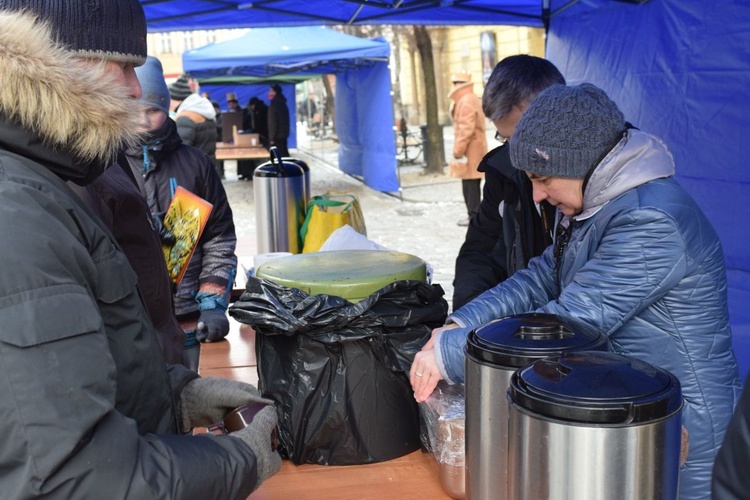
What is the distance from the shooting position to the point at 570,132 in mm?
1720

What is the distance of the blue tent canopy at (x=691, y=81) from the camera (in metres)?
3.45

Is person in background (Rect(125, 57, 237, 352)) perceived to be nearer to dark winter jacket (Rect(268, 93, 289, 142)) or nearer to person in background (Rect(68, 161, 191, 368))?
person in background (Rect(68, 161, 191, 368))

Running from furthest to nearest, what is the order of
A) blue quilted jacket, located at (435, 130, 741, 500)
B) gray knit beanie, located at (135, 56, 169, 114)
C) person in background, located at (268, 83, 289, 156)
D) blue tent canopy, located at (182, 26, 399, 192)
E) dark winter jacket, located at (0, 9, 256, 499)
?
person in background, located at (268, 83, 289, 156)
blue tent canopy, located at (182, 26, 399, 192)
gray knit beanie, located at (135, 56, 169, 114)
blue quilted jacket, located at (435, 130, 741, 500)
dark winter jacket, located at (0, 9, 256, 499)

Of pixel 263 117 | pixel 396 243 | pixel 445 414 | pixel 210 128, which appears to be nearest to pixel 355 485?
pixel 445 414

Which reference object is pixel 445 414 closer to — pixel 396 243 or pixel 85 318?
pixel 85 318

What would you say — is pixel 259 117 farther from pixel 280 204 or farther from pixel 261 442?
pixel 261 442

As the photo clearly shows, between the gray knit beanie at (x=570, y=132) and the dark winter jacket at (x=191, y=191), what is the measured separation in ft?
5.53

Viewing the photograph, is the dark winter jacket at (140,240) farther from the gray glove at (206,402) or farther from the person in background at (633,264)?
the person in background at (633,264)

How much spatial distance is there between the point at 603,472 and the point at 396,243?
8.27 meters

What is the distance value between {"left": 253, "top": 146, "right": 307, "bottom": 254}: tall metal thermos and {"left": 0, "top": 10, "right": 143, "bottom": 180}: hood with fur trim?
349 cm

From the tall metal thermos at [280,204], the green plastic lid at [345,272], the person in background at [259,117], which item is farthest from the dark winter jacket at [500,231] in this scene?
the person in background at [259,117]

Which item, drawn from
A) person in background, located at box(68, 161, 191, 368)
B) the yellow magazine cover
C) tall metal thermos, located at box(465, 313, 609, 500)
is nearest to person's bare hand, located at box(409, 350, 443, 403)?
tall metal thermos, located at box(465, 313, 609, 500)

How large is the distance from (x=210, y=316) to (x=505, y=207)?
120cm

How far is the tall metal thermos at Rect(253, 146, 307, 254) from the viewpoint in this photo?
4688 millimetres
